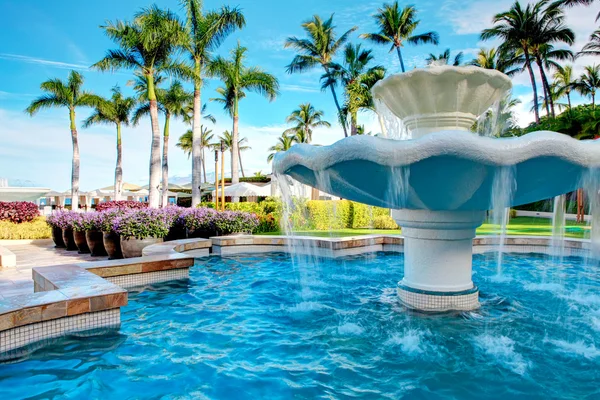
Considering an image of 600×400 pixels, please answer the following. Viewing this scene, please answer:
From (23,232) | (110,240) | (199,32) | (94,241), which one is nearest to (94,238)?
(94,241)

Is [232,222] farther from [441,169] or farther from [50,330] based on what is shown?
[441,169]

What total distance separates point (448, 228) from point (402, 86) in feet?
5.79

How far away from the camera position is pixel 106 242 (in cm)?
991

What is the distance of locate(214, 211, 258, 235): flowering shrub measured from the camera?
1177cm

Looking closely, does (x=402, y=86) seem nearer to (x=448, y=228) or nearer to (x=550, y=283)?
(x=448, y=228)

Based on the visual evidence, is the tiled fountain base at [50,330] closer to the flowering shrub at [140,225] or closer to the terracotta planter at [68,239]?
the flowering shrub at [140,225]

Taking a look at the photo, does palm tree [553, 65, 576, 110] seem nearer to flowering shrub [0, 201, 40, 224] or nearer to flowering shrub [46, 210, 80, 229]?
flowering shrub [46, 210, 80, 229]

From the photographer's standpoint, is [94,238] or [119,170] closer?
[94,238]

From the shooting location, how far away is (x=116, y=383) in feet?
10.8

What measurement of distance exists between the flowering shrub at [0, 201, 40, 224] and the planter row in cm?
578

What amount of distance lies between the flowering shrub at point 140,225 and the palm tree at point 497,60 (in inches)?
1271

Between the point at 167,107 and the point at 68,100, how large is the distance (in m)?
8.45

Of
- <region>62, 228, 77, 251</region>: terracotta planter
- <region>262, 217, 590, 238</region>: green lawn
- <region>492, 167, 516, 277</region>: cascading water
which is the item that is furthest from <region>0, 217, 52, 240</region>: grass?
<region>492, 167, 516, 277</region>: cascading water

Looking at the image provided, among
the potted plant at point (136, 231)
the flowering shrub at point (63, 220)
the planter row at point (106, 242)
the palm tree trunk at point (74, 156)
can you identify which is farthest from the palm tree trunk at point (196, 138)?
the palm tree trunk at point (74, 156)
